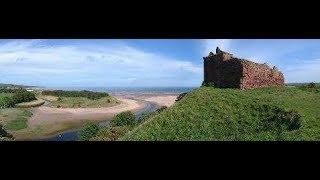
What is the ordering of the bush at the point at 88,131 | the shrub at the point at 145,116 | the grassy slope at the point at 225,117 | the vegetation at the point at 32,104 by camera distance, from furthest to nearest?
the shrub at the point at 145,116 → the bush at the point at 88,131 → the grassy slope at the point at 225,117 → the vegetation at the point at 32,104

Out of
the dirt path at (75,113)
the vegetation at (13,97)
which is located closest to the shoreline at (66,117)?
the dirt path at (75,113)

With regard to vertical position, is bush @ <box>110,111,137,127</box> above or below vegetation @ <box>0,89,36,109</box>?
below

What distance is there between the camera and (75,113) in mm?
10273

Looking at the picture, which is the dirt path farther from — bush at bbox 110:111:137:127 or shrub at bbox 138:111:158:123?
shrub at bbox 138:111:158:123

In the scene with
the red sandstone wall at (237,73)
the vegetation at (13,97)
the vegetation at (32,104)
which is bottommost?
the vegetation at (32,104)

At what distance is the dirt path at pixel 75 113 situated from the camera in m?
9.73

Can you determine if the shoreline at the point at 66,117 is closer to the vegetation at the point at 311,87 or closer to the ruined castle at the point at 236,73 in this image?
the ruined castle at the point at 236,73

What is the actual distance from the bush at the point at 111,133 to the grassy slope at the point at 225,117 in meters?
0.24

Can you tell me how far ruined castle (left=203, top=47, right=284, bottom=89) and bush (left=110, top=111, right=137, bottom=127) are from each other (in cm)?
273

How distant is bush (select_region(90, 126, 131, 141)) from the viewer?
958cm

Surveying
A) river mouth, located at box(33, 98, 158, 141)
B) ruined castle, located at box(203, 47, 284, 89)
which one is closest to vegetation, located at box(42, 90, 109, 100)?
river mouth, located at box(33, 98, 158, 141)
